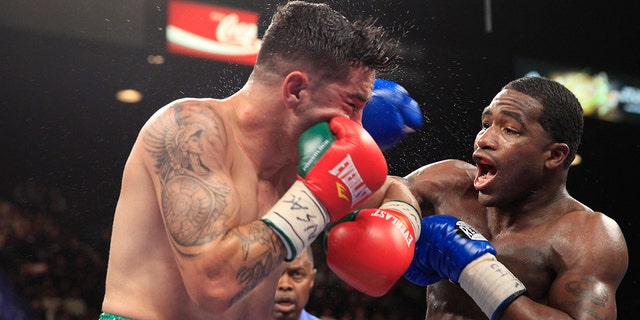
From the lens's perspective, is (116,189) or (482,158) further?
(116,189)

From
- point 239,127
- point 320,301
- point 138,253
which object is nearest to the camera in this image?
point 138,253

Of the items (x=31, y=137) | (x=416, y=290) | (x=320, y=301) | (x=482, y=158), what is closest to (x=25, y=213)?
(x=31, y=137)

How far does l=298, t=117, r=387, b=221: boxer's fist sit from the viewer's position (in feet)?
5.77

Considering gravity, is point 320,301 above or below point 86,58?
below

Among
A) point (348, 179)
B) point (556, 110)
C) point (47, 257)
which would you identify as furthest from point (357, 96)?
point (47, 257)

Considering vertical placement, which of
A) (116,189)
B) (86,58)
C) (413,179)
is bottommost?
(116,189)

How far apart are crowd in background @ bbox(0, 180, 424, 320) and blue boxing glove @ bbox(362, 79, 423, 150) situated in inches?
149

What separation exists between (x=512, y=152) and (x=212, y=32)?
366cm

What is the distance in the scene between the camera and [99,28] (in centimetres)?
545

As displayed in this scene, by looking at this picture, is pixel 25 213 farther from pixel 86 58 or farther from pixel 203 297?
pixel 203 297

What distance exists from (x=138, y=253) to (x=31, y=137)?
168 inches

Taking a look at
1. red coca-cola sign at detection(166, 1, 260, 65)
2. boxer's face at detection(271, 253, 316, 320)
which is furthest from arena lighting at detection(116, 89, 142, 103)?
boxer's face at detection(271, 253, 316, 320)

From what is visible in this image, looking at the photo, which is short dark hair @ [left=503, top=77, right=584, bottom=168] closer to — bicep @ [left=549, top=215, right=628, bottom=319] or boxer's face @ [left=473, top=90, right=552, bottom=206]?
boxer's face @ [left=473, top=90, right=552, bottom=206]

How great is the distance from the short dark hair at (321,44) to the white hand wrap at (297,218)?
0.33 meters
